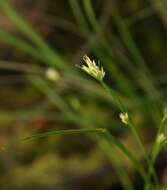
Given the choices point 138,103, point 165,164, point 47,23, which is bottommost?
point 165,164

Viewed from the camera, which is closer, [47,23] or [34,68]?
[34,68]

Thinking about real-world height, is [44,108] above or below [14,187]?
above

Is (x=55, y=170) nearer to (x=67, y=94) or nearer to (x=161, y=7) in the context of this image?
(x=67, y=94)

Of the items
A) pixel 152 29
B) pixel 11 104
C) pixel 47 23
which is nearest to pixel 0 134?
pixel 11 104

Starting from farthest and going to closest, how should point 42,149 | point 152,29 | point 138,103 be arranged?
1. point 152,29
2. point 42,149
3. point 138,103

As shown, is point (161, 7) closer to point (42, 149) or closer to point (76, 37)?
point (76, 37)

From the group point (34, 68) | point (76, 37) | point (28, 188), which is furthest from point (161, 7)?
point (28, 188)

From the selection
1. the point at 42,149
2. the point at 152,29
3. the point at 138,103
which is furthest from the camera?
the point at 152,29
